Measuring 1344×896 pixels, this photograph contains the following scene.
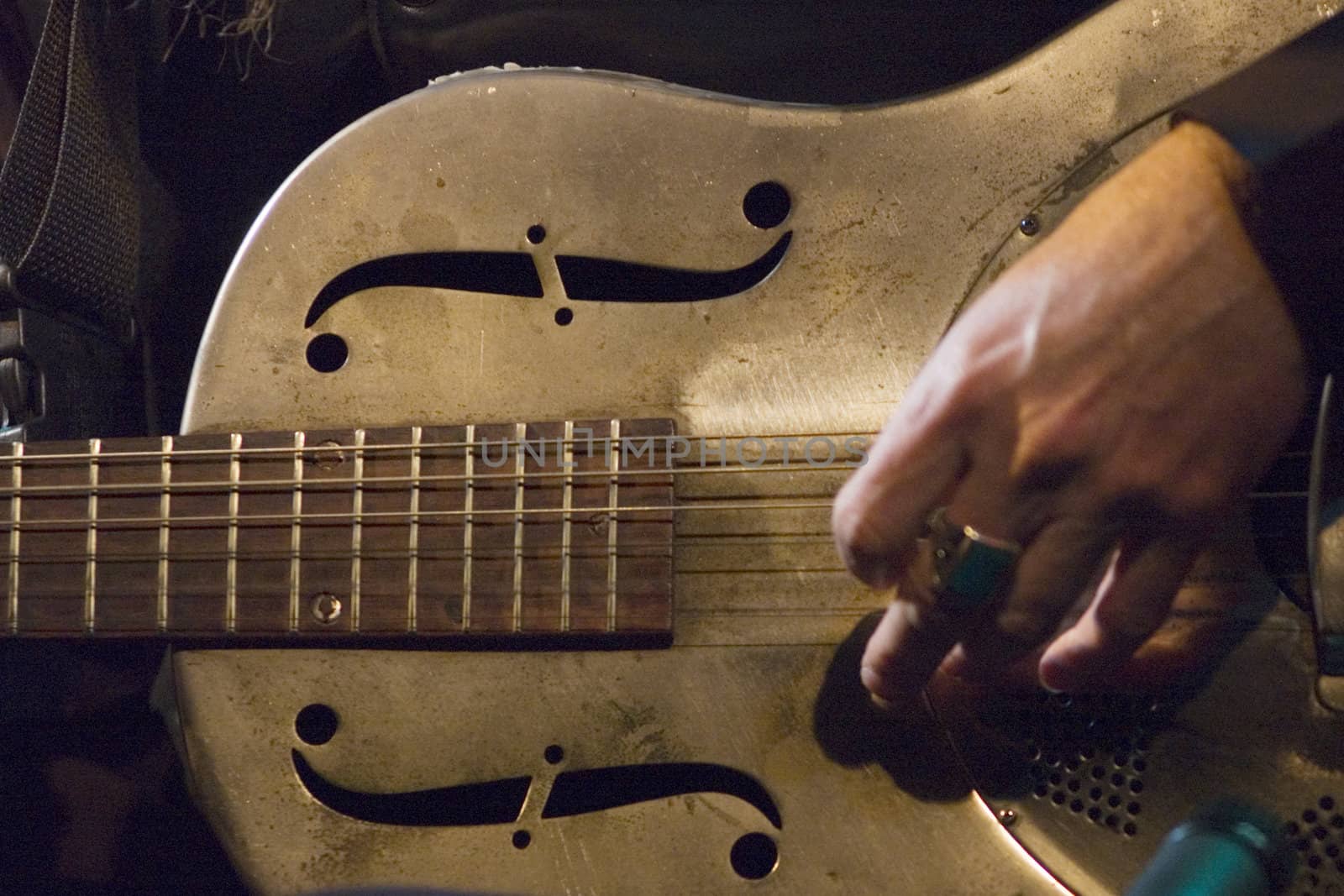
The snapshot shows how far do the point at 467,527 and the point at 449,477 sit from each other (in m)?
0.03

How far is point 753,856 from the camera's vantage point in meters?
0.62

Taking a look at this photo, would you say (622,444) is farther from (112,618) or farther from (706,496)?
(112,618)

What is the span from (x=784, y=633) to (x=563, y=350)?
22 cm

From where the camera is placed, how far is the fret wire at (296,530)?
0.65 m

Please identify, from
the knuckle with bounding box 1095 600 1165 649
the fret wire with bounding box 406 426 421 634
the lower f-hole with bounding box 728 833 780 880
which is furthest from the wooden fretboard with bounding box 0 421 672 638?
the knuckle with bounding box 1095 600 1165 649

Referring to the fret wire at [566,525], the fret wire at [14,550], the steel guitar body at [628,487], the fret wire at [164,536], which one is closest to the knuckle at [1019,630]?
the steel guitar body at [628,487]

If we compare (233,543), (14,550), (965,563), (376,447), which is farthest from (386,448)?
(965,563)

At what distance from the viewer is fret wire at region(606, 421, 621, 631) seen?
625 millimetres

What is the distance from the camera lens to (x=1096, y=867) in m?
0.59

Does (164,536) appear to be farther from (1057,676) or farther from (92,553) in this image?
(1057,676)

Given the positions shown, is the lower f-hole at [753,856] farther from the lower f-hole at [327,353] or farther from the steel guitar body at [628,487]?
the lower f-hole at [327,353]

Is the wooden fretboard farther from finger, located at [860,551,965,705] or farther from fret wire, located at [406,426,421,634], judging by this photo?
finger, located at [860,551,965,705]

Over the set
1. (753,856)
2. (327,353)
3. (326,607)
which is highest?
(327,353)

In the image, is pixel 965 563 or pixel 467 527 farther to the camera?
pixel 467 527
